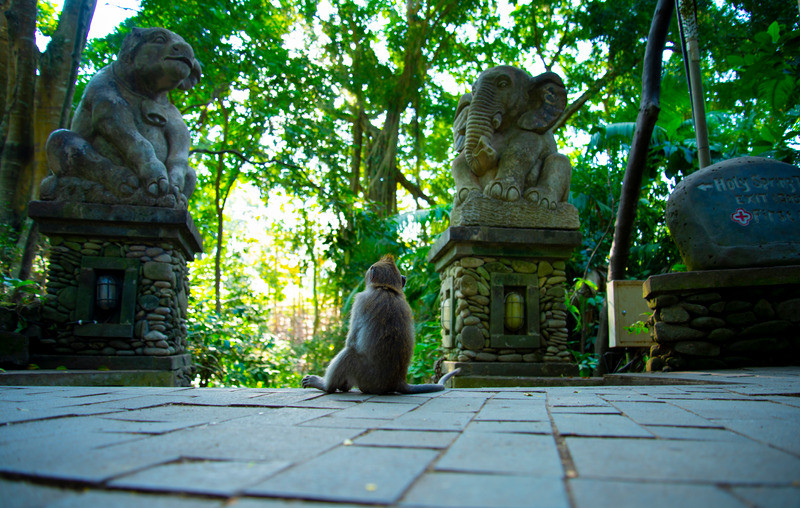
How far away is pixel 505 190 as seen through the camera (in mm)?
5984

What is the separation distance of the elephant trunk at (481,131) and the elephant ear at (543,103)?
496 millimetres

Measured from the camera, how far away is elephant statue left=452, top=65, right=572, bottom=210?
6047 mm

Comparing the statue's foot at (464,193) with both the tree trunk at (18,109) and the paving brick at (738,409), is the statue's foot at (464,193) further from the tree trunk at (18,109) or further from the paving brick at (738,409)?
the tree trunk at (18,109)

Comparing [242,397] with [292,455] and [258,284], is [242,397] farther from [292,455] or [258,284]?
[258,284]

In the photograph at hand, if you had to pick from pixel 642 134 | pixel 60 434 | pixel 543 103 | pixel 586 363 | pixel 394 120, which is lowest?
pixel 586 363

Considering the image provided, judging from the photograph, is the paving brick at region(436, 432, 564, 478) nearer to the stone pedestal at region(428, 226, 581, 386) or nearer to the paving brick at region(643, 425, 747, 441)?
the paving brick at region(643, 425, 747, 441)

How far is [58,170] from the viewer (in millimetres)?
5859

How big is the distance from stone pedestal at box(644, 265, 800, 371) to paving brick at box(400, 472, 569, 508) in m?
4.68

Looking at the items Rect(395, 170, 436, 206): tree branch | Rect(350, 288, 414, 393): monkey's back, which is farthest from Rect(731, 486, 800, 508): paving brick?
Rect(395, 170, 436, 206): tree branch

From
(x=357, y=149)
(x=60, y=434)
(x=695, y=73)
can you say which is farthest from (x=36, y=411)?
(x=357, y=149)

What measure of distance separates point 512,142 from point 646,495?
18.0ft

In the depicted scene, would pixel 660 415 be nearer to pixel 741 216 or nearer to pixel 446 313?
pixel 741 216

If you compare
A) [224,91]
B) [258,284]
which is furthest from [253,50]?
[258,284]

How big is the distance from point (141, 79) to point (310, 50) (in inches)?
419
